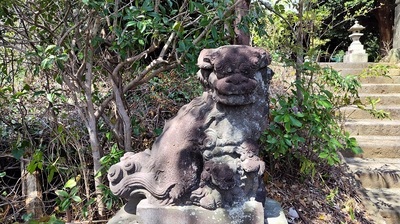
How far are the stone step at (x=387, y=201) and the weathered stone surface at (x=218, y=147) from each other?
164 cm

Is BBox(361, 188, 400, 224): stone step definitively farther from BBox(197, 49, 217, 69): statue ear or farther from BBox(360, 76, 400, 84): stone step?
BBox(360, 76, 400, 84): stone step

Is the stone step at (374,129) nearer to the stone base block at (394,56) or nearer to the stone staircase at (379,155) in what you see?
the stone staircase at (379,155)

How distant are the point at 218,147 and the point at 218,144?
0.04 ft

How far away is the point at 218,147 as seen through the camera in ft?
4.49

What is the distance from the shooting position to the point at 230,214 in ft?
4.47

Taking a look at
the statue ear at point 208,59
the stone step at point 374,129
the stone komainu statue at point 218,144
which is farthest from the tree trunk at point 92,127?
the stone step at point 374,129

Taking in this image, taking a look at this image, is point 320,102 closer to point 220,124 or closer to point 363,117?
point 220,124

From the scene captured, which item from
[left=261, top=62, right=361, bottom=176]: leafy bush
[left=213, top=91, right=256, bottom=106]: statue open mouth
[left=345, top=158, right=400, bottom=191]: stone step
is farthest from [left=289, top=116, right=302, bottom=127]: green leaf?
[left=345, top=158, right=400, bottom=191]: stone step

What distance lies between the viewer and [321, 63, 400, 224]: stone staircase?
2.54m

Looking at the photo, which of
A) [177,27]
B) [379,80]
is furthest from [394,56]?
[177,27]

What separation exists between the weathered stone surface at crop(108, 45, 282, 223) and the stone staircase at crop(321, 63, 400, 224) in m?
1.66

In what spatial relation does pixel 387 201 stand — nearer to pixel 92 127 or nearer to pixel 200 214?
pixel 200 214

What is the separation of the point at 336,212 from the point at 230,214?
1.42 meters

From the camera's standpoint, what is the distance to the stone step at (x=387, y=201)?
2443 millimetres
